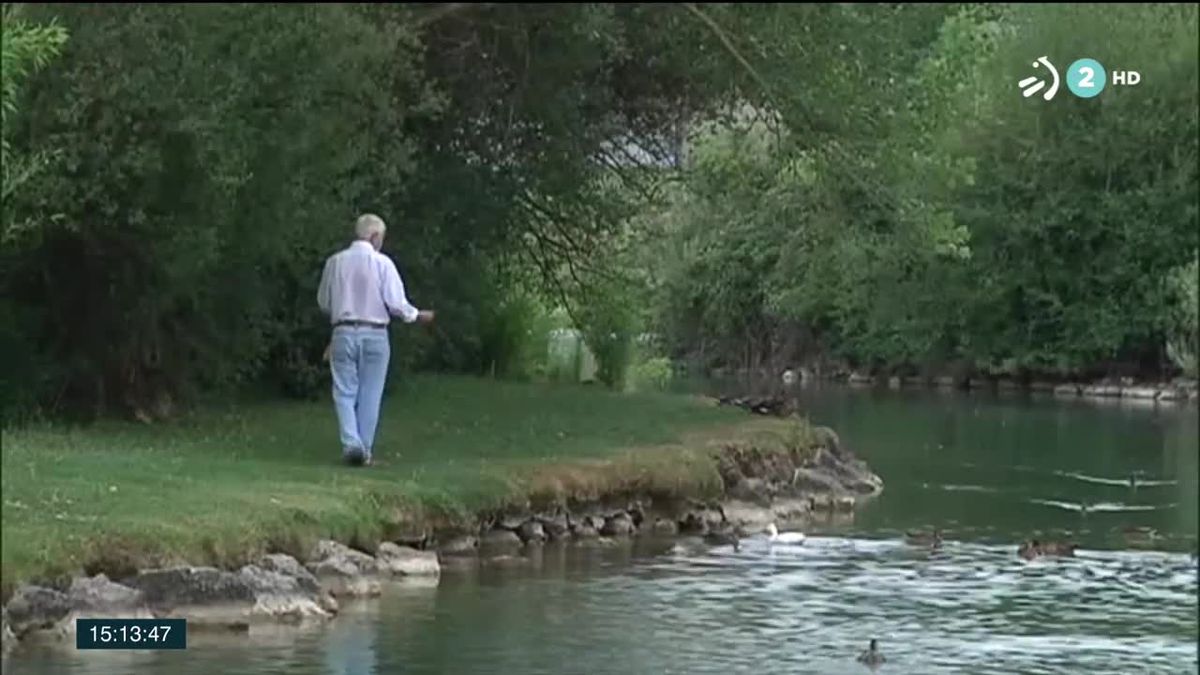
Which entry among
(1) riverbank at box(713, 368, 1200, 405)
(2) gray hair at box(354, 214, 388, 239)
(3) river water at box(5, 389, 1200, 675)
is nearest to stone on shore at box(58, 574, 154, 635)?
(3) river water at box(5, 389, 1200, 675)

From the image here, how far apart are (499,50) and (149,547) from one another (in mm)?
9264

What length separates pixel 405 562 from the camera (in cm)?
1565

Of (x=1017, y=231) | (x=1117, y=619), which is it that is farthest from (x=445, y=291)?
(x=1017, y=231)

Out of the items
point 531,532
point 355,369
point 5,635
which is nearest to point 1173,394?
point 531,532

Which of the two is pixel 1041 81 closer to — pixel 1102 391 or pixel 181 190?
pixel 181 190

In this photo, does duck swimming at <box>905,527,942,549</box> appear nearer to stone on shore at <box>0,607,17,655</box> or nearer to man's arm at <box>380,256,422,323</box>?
man's arm at <box>380,256,422,323</box>

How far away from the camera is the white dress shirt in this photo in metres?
17.0

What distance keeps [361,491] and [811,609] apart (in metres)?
3.26

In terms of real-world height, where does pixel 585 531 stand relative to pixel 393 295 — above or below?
below

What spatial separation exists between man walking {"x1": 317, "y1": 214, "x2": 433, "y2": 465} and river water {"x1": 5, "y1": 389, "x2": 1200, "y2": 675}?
1.70 meters

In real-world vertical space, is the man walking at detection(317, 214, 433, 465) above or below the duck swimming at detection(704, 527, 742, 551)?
above

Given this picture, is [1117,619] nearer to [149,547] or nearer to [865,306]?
[149,547]
